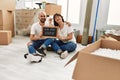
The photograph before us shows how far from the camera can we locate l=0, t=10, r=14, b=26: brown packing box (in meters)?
3.89

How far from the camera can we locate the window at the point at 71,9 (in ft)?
13.9

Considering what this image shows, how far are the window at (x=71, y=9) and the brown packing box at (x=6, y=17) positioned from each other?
156cm

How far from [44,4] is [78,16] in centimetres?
110

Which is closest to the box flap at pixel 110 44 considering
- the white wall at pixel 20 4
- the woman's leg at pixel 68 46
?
the woman's leg at pixel 68 46

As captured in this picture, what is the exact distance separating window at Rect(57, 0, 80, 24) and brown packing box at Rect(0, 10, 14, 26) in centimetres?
156

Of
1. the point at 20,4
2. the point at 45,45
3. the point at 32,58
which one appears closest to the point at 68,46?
the point at 45,45

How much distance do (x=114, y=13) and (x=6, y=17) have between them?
294 centimetres

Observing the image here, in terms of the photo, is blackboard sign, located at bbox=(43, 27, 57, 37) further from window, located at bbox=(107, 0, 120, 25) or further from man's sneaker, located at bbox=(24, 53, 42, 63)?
window, located at bbox=(107, 0, 120, 25)

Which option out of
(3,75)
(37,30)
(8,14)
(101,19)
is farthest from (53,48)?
(8,14)

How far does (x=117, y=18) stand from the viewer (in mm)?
3605

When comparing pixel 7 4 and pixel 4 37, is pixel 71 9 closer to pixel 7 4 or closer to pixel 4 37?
pixel 7 4

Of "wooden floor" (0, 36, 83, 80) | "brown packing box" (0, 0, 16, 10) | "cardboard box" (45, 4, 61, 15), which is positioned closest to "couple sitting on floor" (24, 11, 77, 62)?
"wooden floor" (0, 36, 83, 80)

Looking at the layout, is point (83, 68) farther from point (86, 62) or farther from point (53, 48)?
point (53, 48)

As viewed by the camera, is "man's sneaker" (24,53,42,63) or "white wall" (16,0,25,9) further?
"white wall" (16,0,25,9)
